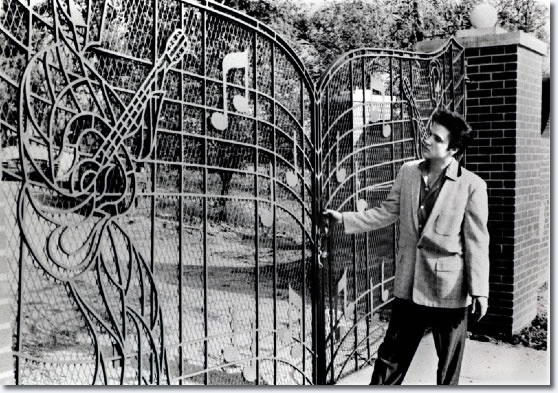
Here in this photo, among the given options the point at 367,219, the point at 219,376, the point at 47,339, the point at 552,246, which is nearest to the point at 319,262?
the point at 367,219

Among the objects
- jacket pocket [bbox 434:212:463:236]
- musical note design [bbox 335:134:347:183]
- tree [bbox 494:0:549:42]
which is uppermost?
tree [bbox 494:0:549:42]

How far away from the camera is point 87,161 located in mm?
3059

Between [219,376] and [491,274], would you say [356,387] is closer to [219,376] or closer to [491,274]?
[219,376]

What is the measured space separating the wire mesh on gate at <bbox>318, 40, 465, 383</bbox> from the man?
0.60m

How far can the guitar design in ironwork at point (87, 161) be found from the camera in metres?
2.90

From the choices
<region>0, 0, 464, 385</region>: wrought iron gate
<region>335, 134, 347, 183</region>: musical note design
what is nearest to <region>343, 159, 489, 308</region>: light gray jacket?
<region>0, 0, 464, 385</region>: wrought iron gate

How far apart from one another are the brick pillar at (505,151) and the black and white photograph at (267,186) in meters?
0.02

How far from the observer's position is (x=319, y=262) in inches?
175

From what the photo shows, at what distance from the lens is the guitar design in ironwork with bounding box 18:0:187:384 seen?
2.90m

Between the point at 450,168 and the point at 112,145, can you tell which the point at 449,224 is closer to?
the point at 450,168

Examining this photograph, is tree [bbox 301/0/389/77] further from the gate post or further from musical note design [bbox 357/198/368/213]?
the gate post

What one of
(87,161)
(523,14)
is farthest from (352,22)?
(87,161)

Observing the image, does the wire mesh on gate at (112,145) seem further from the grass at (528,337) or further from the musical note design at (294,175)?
the grass at (528,337)

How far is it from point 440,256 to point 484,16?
127 inches
